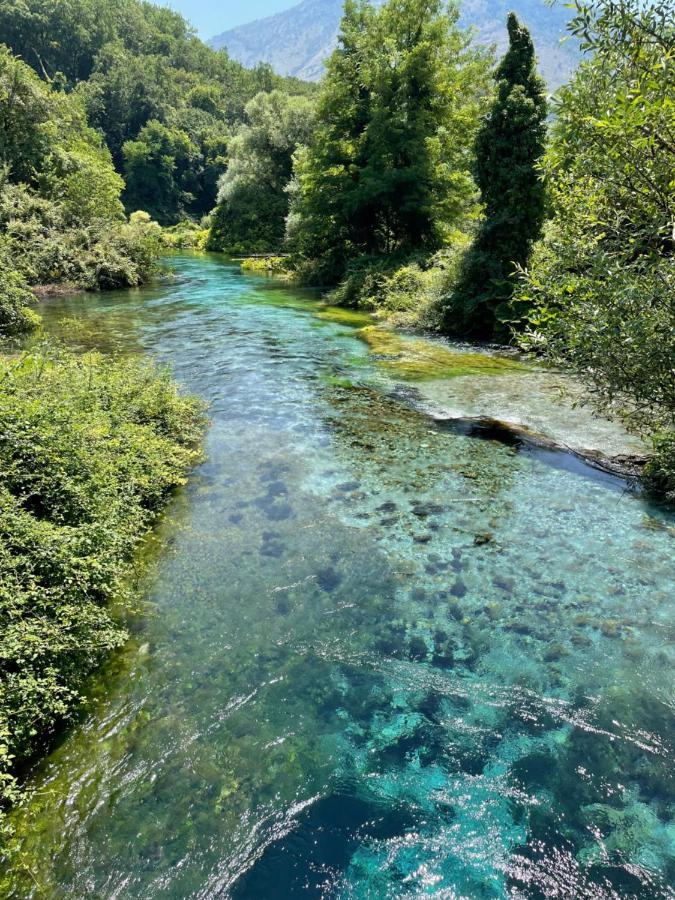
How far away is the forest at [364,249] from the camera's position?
5523mm

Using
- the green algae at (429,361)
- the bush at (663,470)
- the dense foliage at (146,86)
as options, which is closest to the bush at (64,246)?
the green algae at (429,361)

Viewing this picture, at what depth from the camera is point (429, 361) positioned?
17.2 m

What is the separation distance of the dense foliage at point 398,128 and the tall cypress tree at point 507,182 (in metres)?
9.87

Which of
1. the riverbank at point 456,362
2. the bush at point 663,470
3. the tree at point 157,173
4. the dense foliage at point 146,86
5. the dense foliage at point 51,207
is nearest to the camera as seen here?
the bush at point 663,470

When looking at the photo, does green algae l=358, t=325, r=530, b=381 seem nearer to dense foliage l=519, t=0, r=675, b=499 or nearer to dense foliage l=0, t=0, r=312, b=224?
dense foliage l=519, t=0, r=675, b=499

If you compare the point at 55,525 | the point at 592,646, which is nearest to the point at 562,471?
the point at 592,646

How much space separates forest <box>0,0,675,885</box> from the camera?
18.1ft

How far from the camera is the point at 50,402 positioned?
7.50 metres

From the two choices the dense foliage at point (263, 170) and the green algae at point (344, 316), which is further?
the dense foliage at point (263, 170)

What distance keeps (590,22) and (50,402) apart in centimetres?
834

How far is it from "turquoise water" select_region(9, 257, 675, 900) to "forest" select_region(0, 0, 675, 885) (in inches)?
24.7

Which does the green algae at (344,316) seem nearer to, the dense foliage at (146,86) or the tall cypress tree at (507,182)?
the tall cypress tree at (507,182)

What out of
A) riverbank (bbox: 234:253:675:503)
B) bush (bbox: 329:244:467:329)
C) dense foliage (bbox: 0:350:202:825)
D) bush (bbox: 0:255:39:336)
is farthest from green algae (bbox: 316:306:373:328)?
dense foliage (bbox: 0:350:202:825)

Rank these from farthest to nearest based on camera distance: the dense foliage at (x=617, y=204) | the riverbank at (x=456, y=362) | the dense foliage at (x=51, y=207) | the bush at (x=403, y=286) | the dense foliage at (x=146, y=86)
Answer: the dense foliage at (x=146, y=86), the dense foliage at (x=51, y=207), the bush at (x=403, y=286), the riverbank at (x=456, y=362), the dense foliage at (x=617, y=204)
